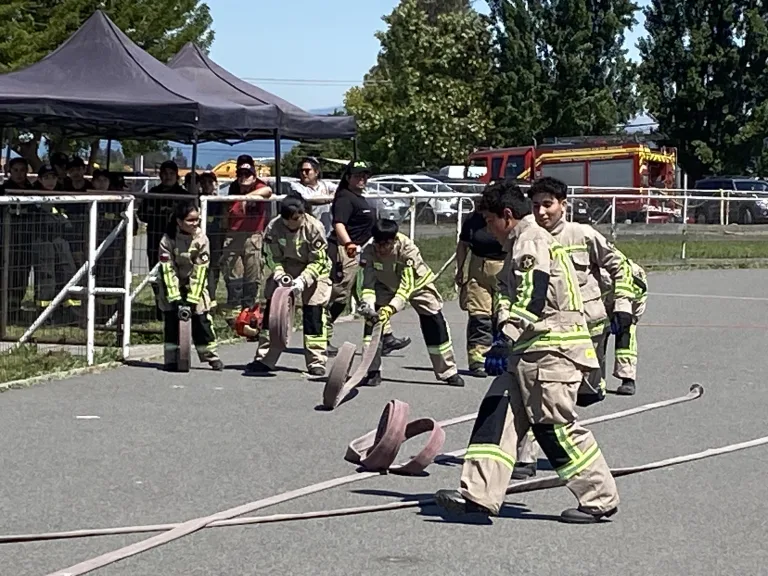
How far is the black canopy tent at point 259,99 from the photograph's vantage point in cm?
1680

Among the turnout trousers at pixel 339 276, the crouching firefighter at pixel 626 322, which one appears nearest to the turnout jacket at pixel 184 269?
the turnout trousers at pixel 339 276

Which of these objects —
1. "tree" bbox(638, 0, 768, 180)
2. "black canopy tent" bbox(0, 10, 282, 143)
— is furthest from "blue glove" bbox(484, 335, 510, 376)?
"tree" bbox(638, 0, 768, 180)

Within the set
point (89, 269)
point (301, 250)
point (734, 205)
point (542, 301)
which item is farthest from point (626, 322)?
point (734, 205)

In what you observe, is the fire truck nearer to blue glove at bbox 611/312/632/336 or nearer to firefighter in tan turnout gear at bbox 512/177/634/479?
blue glove at bbox 611/312/632/336

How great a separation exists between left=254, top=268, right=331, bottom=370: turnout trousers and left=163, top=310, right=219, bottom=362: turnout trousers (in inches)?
16.8

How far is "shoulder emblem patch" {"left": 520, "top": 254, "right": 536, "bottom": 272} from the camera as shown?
6.81 m

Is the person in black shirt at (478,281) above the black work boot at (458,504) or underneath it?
above

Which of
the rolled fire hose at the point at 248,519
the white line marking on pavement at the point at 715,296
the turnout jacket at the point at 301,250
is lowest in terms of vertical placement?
the rolled fire hose at the point at 248,519

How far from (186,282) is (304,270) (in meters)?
1.05

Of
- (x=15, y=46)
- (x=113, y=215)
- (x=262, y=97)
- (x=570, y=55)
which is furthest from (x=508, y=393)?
(x=570, y=55)

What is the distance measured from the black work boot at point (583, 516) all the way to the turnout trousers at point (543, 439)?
27 mm

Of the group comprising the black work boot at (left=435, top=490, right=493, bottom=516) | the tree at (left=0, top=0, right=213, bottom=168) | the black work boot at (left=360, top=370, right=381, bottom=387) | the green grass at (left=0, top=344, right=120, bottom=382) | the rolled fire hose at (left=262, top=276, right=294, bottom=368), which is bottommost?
the black work boot at (left=435, top=490, right=493, bottom=516)

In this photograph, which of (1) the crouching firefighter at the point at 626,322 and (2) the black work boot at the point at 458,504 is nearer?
(2) the black work boot at the point at 458,504

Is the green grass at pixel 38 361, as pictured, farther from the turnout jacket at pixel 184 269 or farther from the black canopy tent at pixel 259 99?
the black canopy tent at pixel 259 99
